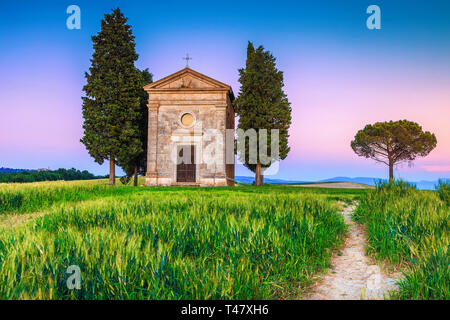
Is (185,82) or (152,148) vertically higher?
(185,82)

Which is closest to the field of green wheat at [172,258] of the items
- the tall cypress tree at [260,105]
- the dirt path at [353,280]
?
the dirt path at [353,280]

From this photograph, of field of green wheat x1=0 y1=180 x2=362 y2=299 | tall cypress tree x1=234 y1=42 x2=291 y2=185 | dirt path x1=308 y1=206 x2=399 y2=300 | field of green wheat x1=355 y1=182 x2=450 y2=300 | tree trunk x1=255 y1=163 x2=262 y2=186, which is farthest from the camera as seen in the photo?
tree trunk x1=255 y1=163 x2=262 y2=186

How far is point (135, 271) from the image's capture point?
344 cm

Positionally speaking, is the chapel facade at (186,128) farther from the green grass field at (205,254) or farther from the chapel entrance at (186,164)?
the green grass field at (205,254)

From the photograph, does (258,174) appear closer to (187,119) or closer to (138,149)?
(187,119)

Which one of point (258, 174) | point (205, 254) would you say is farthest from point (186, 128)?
point (205, 254)

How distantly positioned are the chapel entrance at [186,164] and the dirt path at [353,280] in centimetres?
1781

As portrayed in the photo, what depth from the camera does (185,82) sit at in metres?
23.1

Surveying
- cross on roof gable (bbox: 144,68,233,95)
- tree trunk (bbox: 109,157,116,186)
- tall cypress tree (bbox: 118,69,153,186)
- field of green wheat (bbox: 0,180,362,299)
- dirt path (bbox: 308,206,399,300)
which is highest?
cross on roof gable (bbox: 144,68,233,95)

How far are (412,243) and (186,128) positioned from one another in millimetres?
19348

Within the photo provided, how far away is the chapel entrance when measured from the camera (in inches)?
900

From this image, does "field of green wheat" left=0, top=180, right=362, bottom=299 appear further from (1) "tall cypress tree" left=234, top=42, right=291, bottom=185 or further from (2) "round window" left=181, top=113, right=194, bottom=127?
(1) "tall cypress tree" left=234, top=42, right=291, bottom=185

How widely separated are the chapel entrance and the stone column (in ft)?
6.16

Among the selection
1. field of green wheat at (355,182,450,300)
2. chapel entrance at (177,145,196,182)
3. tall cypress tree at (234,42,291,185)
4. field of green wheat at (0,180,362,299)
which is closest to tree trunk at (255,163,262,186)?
tall cypress tree at (234,42,291,185)
